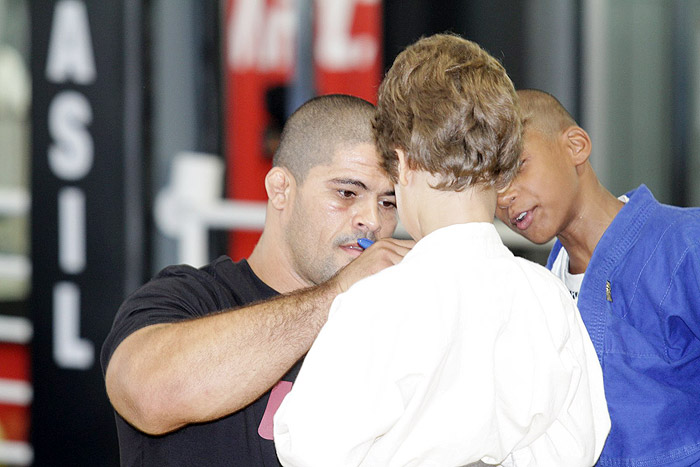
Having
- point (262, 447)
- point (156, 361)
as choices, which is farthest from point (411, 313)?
point (262, 447)

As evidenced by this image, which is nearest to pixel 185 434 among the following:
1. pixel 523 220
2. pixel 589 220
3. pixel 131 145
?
pixel 523 220

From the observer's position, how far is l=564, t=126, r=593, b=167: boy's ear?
1.94 meters

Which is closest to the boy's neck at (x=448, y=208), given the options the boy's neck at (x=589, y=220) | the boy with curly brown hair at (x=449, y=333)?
the boy with curly brown hair at (x=449, y=333)

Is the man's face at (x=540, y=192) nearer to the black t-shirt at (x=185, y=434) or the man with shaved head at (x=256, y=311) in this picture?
the man with shaved head at (x=256, y=311)

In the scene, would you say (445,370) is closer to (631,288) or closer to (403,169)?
(403,169)

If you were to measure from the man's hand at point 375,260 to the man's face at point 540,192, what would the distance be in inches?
25.7

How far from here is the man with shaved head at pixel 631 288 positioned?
1.72m

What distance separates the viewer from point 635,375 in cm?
173

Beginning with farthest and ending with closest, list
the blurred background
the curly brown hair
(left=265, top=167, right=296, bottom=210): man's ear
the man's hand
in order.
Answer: the blurred background < (left=265, top=167, right=296, bottom=210): man's ear < the man's hand < the curly brown hair

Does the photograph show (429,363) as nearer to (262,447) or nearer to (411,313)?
(411,313)

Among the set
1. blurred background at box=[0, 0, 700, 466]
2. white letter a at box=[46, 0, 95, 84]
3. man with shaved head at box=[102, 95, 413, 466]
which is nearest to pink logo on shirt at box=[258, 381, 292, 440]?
man with shaved head at box=[102, 95, 413, 466]

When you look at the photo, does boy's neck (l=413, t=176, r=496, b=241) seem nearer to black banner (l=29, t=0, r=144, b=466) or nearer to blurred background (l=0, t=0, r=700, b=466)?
blurred background (l=0, t=0, r=700, b=466)

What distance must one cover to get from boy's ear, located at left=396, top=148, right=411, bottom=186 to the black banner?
238cm

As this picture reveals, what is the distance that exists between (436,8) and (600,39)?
24.1 inches
